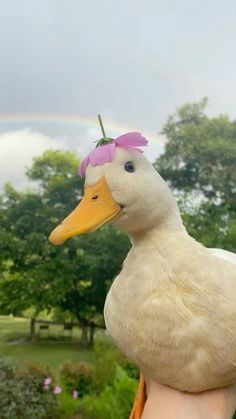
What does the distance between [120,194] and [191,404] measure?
314 millimetres

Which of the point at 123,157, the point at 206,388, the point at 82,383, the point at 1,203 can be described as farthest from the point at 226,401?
the point at 1,203

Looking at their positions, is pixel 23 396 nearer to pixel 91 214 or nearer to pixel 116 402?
pixel 116 402

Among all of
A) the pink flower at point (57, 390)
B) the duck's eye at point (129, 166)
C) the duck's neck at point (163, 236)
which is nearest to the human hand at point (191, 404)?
the duck's neck at point (163, 236)

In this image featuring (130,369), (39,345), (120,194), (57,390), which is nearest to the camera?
(120,194)

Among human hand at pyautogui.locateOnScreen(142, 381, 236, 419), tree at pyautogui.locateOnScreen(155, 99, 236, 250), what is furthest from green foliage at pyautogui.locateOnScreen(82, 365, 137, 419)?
tree at pyautogui.locateOnScreen(155, 99, 236, 250)

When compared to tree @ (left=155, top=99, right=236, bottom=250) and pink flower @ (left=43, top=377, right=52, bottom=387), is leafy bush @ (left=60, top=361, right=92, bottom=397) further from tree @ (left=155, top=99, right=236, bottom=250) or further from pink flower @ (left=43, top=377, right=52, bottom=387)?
tree @ (left=155, top=99, right=236, bottom=250)

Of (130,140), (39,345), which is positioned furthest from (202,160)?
(130,140)

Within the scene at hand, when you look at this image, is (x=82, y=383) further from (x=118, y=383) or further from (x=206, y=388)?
(x=206, y=388)

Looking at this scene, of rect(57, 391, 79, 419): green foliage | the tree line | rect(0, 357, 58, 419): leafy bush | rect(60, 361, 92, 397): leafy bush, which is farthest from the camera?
the tree line

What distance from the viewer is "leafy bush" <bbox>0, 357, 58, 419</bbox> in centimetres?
242

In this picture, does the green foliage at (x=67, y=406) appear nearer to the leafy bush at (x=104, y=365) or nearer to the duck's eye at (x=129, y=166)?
the leafy bush at (x=104, y=365)

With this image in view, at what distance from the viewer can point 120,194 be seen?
74 cm

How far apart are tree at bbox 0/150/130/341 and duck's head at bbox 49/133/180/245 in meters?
5.08

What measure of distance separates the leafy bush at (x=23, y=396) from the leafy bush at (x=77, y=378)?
84cm
